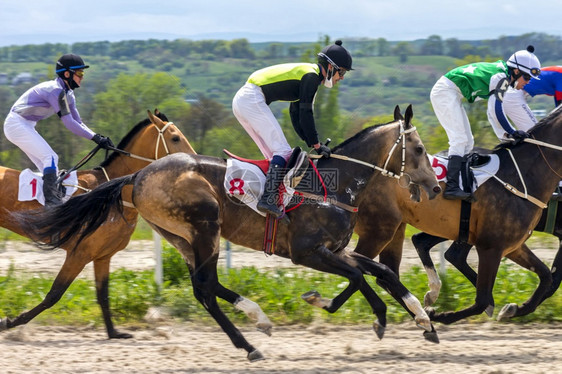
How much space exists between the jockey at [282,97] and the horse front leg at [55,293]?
72.6 inches

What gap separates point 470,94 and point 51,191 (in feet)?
12.8

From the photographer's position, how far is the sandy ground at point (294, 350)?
5375 mm

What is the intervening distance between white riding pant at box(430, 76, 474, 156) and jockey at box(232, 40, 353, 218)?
4.78 feet

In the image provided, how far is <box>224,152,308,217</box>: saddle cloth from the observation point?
18.8 ft

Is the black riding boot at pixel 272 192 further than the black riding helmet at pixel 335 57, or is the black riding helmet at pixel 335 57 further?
the black riding helmet at pixel 335 57

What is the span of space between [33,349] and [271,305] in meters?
2.18

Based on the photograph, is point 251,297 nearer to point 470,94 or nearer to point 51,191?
point 51,191

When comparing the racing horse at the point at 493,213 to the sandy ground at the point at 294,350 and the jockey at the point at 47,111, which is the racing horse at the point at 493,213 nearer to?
the sandy ground at the point at 294,350

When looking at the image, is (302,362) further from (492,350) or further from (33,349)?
(33,349)

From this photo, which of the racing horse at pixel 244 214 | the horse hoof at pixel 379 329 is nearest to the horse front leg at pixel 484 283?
the racing horse at pixel 244 214

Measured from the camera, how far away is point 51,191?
683 centimetres

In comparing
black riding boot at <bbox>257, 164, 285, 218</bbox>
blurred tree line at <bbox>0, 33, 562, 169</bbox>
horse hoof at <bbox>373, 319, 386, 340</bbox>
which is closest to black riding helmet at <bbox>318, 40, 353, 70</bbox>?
blurred tree line at <bbox>0, 33, 562, 169</bbox>

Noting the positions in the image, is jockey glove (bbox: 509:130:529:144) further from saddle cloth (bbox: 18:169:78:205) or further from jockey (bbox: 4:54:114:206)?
saddle cloth (bbox: 18:169:78:205)

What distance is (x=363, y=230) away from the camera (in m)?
6.73
